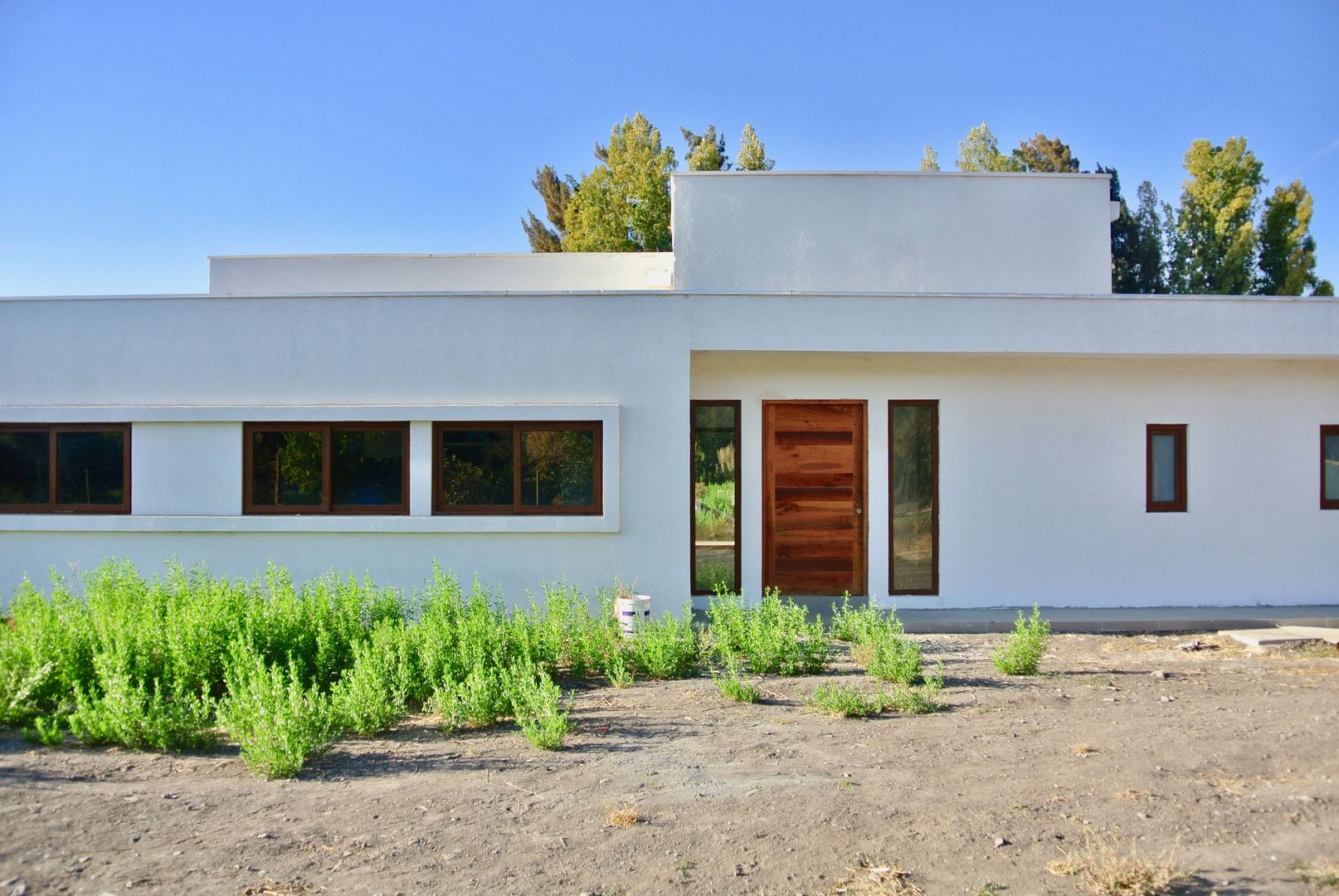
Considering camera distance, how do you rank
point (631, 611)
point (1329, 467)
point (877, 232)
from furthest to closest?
1. point (877, 232)
2. point (1329, 467)
3. point (631, 611)

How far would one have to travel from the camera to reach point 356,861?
405cm

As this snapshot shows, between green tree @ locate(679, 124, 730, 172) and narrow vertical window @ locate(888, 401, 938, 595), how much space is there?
21601 mm

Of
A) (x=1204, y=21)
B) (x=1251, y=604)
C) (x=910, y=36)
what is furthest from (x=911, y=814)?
(x=1204, y=21)

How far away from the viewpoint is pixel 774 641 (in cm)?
775

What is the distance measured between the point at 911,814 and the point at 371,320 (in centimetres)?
758

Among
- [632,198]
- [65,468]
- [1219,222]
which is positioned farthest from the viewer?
[1219,222]

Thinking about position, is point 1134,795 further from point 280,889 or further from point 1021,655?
point 280,889

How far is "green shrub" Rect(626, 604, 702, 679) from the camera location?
7.64m

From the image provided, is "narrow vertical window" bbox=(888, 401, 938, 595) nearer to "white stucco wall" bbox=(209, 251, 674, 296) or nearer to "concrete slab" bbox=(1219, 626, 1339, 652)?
"concrete slab" bbox=(1219, 626, 1339, 652)

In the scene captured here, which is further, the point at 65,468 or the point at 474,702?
the point at 65,468

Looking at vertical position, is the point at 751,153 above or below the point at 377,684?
above

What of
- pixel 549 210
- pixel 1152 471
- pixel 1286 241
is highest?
pixel 549 210

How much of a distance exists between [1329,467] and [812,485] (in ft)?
20.0

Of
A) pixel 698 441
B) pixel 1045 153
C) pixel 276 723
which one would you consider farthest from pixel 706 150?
pixel 276 723
